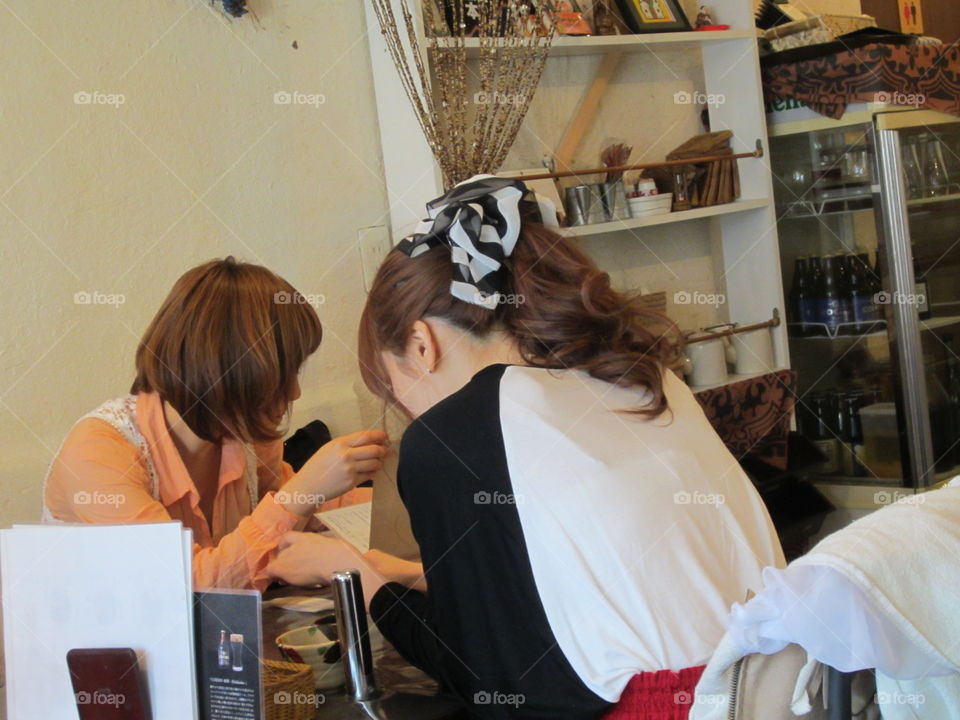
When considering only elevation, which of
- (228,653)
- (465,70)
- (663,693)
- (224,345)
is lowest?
(663,693)

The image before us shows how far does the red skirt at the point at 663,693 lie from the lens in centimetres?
111

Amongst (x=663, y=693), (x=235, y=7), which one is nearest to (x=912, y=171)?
(x=235, y=7)

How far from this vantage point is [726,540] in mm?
1228

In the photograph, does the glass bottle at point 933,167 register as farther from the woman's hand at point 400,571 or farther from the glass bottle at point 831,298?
the woman's hand at point 400,571

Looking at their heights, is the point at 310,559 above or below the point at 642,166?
below

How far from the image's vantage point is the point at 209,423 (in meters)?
1.79

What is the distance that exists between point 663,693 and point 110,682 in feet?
1.93

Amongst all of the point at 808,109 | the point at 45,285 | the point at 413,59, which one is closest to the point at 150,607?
the point at 45,285

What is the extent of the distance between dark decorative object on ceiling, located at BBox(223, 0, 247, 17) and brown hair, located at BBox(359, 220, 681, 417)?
55.4 inches

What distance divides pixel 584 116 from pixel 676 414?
7.09 ft

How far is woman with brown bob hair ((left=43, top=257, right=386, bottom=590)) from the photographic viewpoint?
1660 mm

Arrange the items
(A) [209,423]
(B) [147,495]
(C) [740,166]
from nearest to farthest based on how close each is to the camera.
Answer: (B) [147,495]
(A) [209,423]
(C) [740,166]

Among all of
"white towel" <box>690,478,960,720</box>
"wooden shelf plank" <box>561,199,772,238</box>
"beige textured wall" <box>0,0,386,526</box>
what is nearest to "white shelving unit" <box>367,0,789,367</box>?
"wooden shelf plank" <box>561,199,772,238</box>

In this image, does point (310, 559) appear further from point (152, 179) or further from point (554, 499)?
point (152, 179)
